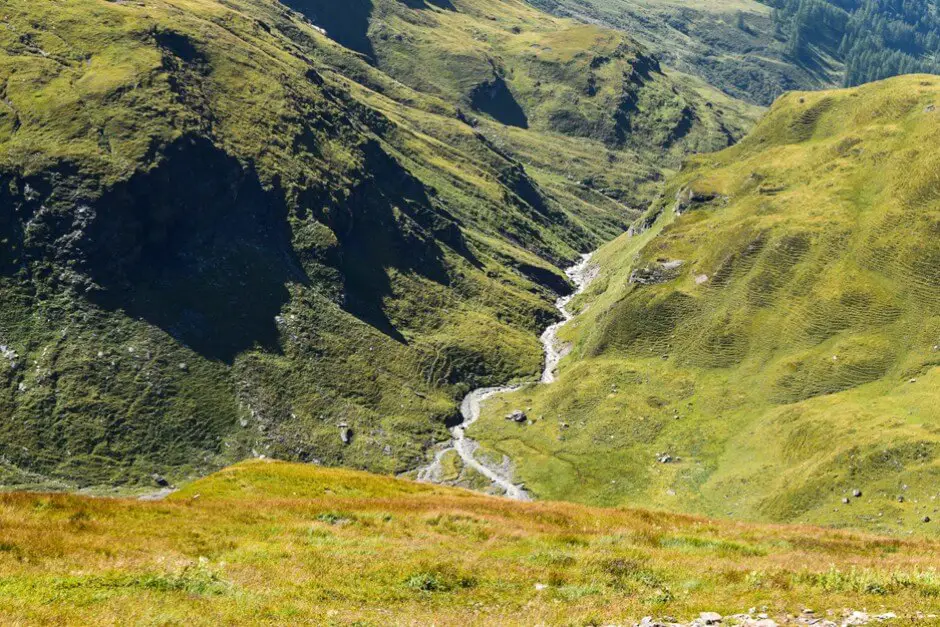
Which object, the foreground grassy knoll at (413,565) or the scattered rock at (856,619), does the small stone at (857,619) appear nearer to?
the scattered rock at (856,619)

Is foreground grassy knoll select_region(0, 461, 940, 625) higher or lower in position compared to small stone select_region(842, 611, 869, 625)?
lower

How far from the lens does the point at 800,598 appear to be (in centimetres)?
2792

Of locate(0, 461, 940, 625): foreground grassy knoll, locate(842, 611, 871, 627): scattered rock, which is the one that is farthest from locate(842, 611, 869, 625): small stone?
locate(0, 461, 940, 625): foreground grassy knoll

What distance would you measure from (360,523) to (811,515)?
142m

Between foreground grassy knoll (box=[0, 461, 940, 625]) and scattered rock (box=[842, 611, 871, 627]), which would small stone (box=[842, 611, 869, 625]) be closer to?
scattered rock (box=[842, 611, 871, 627])

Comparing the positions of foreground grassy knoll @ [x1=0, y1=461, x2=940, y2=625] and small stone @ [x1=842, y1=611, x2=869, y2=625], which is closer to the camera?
small stone @ [x1=842, y1=611, x2=869, y2=625]

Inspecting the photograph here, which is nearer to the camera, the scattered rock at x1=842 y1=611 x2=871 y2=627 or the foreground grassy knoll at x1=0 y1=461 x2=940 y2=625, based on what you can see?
the scattered rock at x1=842 y1=611 x2=871 y2=627

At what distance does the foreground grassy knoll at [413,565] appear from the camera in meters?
26.6

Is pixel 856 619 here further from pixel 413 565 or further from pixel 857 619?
pixel 413 565

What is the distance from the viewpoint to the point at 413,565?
3288cm

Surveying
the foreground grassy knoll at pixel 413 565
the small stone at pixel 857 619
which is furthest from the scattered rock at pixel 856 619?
the foreground grassy knoll at pixel 413 565

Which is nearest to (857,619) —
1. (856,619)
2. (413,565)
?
(856,619)

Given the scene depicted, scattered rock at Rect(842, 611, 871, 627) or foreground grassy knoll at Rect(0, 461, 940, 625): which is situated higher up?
scattered rock at Rect(842, 611, 871, 627)

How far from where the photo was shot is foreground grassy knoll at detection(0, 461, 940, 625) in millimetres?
26641
